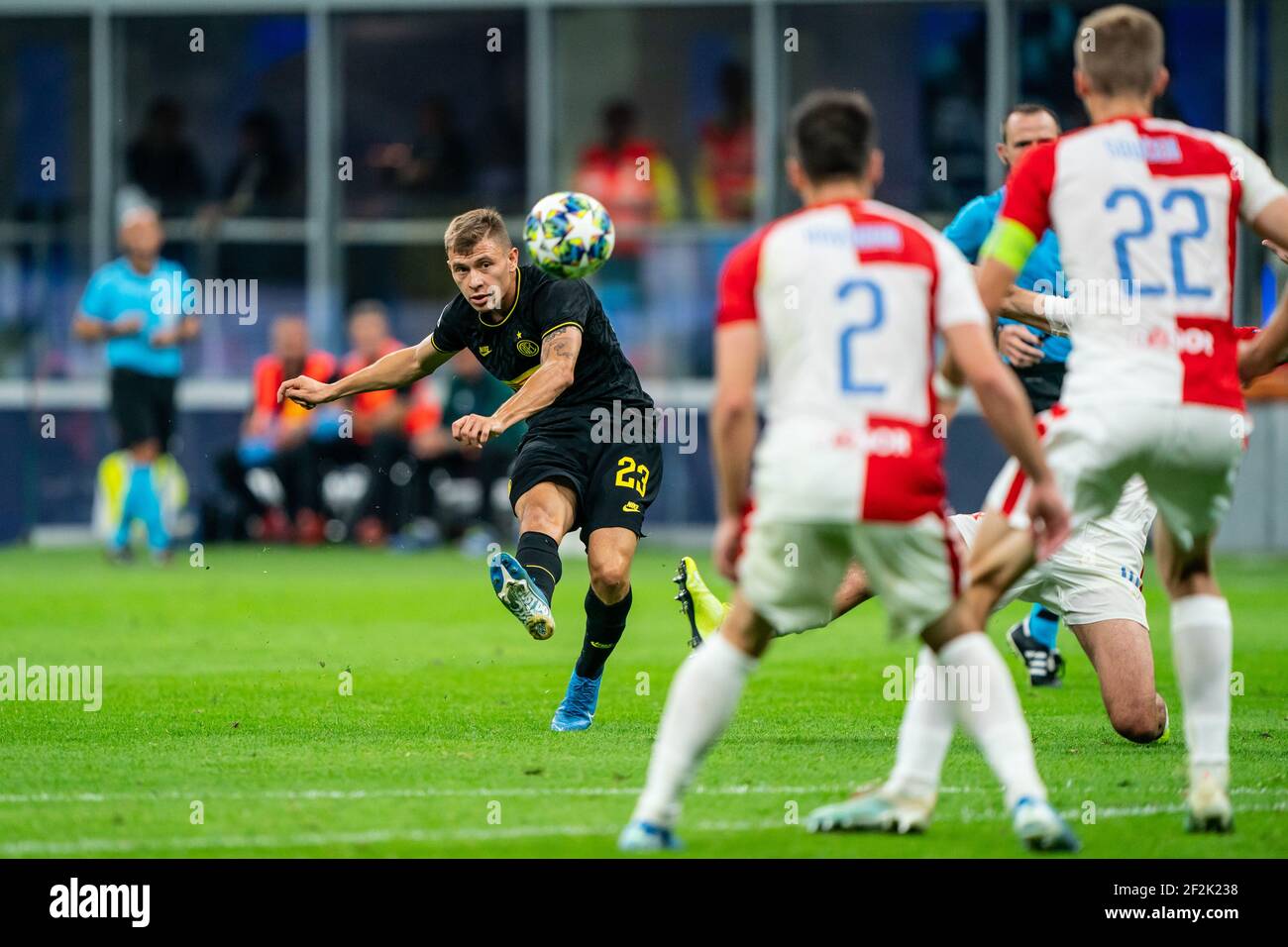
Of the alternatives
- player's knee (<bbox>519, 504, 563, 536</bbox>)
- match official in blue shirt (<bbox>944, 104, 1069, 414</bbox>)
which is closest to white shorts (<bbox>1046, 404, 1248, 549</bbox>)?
match official in blue shirt (<bbox>944, 104, 1069, 414</bbox>)

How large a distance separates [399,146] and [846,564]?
56.6 feet

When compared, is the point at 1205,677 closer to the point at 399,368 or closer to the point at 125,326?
the point at 399,368

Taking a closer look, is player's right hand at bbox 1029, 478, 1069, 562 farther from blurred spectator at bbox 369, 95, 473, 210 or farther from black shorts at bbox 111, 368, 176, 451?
blurred spectator at bbox 369, 95, 473, 210

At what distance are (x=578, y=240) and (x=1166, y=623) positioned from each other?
5.91 metres

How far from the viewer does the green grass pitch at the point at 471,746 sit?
5.66m

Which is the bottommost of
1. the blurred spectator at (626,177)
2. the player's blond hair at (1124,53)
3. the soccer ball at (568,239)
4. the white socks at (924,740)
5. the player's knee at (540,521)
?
the white socks at (924,740)

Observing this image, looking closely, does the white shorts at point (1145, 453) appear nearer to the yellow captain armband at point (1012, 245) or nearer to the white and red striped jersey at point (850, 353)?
the yellow captain armband at point (1012, 245)

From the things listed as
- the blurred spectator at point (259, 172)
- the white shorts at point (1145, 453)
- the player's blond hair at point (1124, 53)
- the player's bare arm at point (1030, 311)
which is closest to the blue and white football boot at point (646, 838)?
the white shorts at point (1145, 453)

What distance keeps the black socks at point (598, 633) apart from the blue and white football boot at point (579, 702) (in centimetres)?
4

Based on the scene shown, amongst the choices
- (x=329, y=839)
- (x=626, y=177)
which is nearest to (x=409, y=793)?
(x=329, y=839)

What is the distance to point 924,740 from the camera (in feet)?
18.1

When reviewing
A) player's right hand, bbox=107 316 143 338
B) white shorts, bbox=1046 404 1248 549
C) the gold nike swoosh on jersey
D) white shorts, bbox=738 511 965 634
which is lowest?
white shorts, bbox=738 511 965 634

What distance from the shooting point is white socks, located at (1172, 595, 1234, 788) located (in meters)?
5.68

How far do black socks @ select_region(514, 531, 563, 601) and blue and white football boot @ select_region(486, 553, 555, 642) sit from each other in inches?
5.8
